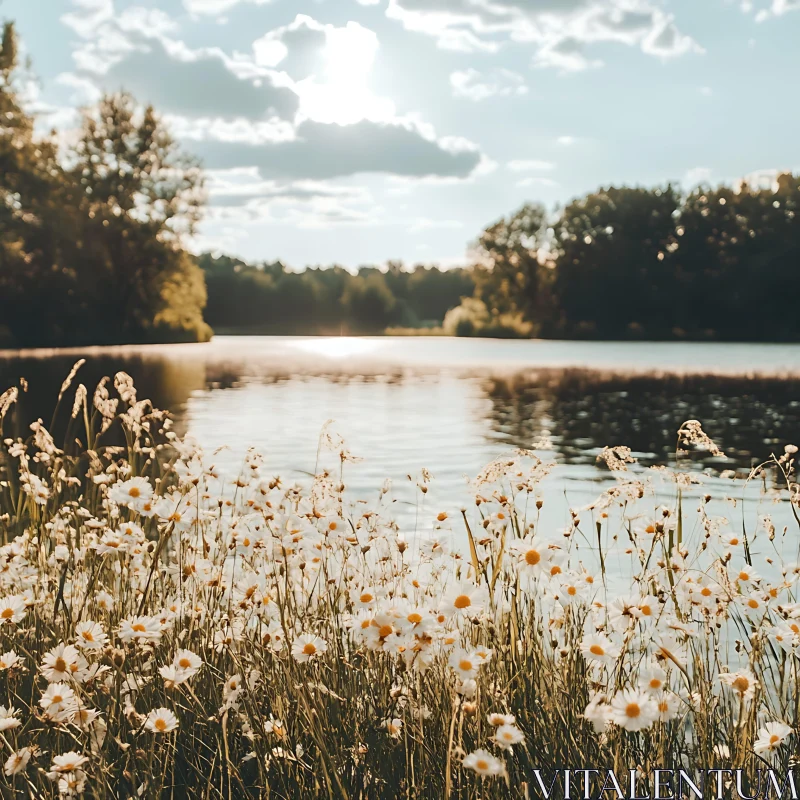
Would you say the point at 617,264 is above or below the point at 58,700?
above

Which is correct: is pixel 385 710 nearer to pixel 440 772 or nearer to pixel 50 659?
pixel 440 772

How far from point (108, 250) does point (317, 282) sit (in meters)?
75.7

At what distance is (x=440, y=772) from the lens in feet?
10.6

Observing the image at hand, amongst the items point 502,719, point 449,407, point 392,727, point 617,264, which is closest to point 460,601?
point 502,719

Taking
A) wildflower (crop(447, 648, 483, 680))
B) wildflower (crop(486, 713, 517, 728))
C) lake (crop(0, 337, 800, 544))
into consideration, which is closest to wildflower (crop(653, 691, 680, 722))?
wildflower (crop(486, 713, 517, 728))

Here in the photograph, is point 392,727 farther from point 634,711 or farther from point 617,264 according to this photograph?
point 617,264

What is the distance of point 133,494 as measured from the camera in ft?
11.5

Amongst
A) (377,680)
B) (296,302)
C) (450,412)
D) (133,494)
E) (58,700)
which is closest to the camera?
(58,700)

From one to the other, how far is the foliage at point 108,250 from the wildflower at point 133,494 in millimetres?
55341

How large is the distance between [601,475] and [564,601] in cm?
928

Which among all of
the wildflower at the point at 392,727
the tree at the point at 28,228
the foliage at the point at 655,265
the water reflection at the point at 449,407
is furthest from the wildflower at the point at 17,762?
the foliage at the point at 655,265

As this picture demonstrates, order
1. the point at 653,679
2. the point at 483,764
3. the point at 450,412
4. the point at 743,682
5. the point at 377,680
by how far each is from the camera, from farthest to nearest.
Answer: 1. the point at 450,412
2. the point at 377,680
3. the point at 743,682
4. the point at 653,679
5. the point at 483,764

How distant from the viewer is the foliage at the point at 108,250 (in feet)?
185

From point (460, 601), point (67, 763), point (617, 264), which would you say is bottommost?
point (67, 763)
